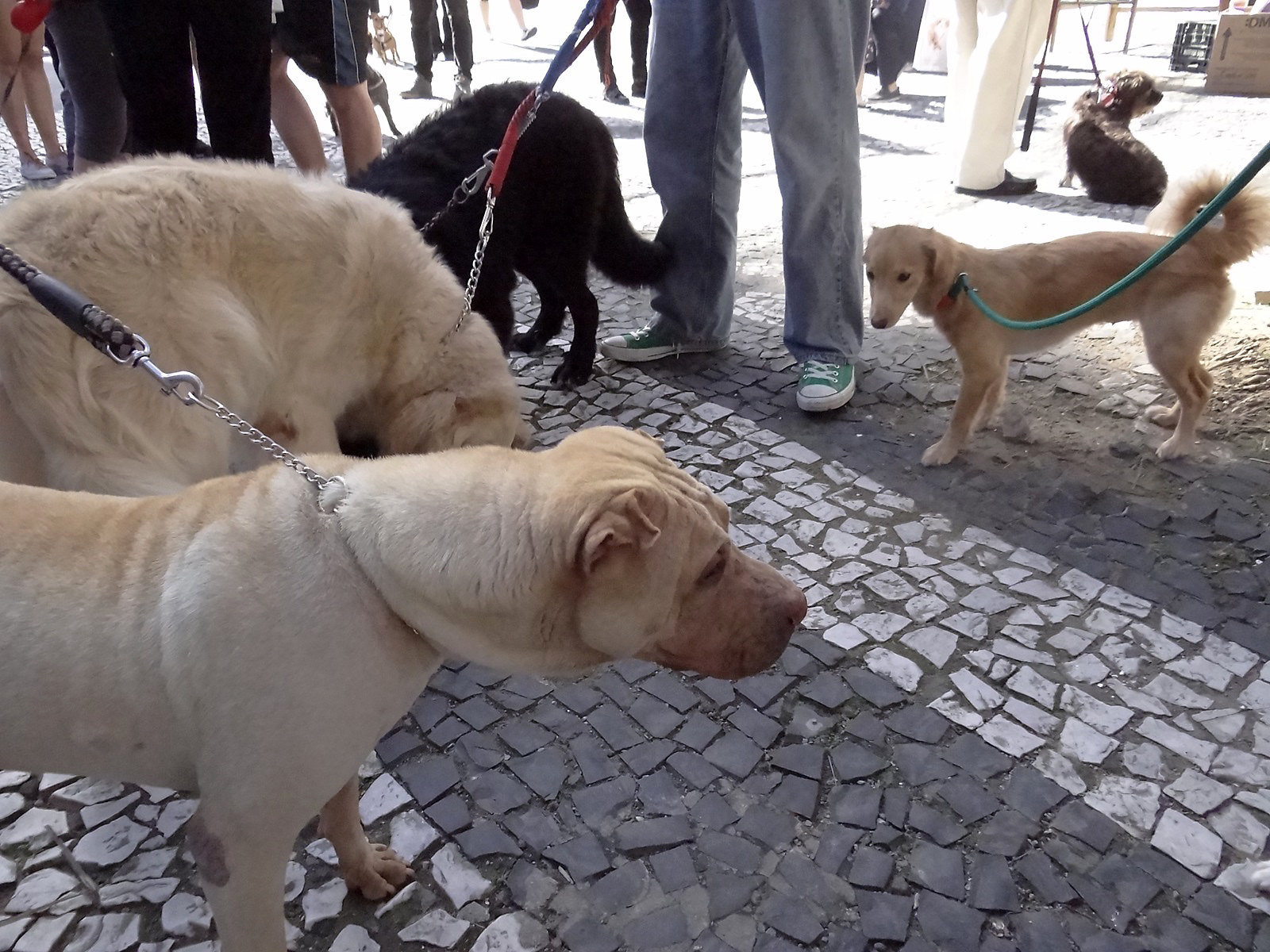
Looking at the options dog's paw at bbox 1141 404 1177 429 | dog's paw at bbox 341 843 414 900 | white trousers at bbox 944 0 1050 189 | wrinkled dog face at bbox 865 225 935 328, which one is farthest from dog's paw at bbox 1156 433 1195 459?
white trousers at bbox 944 0 1050 189

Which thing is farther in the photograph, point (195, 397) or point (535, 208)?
point (535, 208)

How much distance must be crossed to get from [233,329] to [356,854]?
134 centimetres

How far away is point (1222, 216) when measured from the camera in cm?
343

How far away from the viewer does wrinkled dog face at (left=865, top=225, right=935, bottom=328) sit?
12.1 ft

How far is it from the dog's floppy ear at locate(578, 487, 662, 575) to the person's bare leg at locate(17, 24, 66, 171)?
8002 mm

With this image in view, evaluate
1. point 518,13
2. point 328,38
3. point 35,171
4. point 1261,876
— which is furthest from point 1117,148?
point 518,13

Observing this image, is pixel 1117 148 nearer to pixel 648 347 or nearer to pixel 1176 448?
pixel 1176 448

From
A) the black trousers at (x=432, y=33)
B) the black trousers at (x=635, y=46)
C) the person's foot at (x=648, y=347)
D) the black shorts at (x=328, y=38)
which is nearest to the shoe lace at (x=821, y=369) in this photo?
the person's foot at (x=648, y=347)

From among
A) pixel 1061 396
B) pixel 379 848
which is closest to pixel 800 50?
pixel 1061 396

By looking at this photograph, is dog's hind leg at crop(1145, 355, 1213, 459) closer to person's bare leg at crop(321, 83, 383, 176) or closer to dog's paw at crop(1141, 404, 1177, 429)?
dog's paw at crop(1141, 404, 1177, 429)

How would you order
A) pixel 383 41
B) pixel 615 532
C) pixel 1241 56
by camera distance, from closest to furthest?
pixel 615 532
pixel 1241 56
pixel 383 41

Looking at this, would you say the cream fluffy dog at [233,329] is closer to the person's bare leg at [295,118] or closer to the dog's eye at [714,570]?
the dog's eye at [714,570]

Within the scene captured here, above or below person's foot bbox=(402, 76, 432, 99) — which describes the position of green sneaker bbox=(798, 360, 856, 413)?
below

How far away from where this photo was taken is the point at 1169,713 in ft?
7.90
